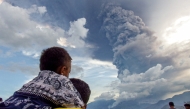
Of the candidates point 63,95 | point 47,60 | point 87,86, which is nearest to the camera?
point 63,95

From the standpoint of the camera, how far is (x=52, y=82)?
6.26ft

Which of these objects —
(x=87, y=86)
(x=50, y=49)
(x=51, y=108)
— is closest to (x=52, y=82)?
(x=51, y=108)

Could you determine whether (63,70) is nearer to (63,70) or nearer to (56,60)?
(63,70)

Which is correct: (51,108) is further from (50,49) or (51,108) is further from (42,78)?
(50,49)

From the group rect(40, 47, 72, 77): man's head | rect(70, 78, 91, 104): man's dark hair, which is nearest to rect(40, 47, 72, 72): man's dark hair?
rect(40, 47, 72, 77): man's head

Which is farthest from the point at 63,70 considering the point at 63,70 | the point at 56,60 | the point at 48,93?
the point at 48,93

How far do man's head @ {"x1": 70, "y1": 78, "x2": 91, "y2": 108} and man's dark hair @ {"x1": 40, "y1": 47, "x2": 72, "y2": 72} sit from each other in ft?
1.64

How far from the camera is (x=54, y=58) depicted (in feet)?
6.93

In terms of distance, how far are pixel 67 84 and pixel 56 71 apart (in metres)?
0.29

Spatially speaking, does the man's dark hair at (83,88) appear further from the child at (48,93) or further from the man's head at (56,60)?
the child at (48,93)

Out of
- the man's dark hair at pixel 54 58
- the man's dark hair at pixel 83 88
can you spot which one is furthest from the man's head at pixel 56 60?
the man's dark hair at pixel 83 88

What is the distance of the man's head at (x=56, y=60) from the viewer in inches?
83.3

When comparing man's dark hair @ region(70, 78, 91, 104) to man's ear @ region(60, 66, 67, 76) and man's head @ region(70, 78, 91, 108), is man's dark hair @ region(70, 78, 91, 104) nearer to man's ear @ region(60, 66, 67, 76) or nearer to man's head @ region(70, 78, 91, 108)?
man's head @ region(70, 78, 91, 108)

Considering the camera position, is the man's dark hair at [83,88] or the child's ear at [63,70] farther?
the man's dark hair at [83,88]
